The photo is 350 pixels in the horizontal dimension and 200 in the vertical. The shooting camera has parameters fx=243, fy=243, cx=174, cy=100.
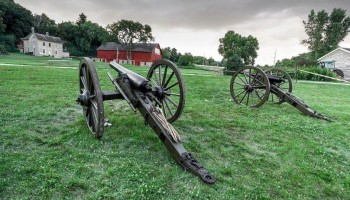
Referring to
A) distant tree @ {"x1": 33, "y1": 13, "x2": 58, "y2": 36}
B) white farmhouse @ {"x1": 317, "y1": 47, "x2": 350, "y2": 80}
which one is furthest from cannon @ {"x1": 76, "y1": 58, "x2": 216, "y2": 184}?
distant tree @ {"x1": 33, "y1": 13, "x2": 58, "y2": 36}

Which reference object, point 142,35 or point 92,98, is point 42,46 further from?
point 92,98

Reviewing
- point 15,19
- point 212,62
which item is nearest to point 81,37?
point 15,19

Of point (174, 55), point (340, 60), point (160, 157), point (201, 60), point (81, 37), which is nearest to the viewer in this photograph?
point (160, 157)

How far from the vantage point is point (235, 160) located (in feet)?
12.8

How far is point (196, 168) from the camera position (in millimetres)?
3252

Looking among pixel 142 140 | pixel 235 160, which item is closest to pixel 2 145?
pixel 142 140

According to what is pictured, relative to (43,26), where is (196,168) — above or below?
below

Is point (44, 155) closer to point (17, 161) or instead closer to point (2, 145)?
point (17, 161)

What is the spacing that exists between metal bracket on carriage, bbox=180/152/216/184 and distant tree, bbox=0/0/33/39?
231 ft

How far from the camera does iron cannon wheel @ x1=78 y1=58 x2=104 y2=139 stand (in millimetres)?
3589

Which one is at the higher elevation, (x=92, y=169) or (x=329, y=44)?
(x=329, y=44)

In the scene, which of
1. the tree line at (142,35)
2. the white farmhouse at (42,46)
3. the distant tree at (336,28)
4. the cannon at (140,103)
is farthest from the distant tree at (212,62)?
the cannon at (140,103)

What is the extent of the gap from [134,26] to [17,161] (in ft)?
155

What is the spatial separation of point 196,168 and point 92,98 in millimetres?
2211
